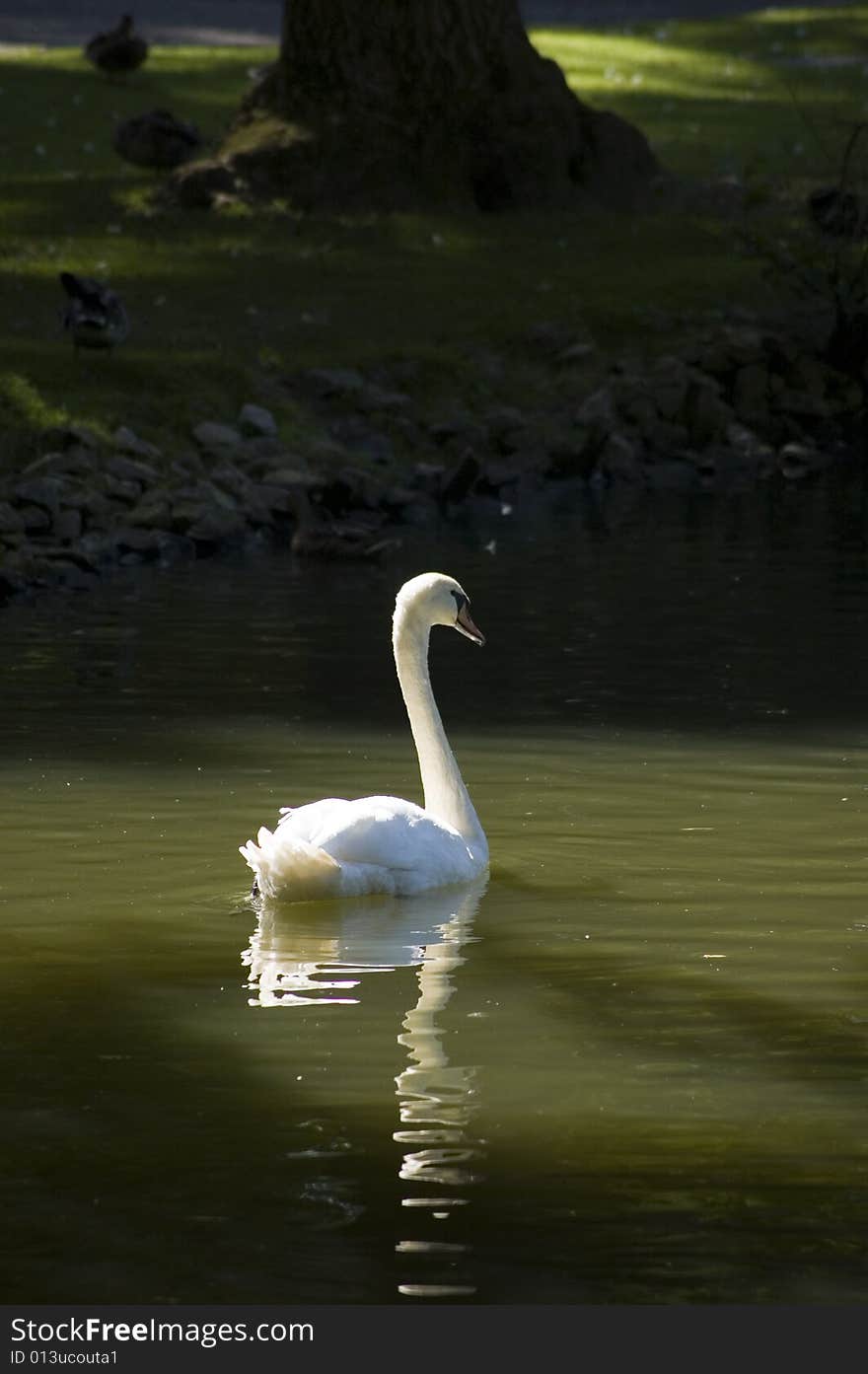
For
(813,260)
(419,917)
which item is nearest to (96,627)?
(419,917)

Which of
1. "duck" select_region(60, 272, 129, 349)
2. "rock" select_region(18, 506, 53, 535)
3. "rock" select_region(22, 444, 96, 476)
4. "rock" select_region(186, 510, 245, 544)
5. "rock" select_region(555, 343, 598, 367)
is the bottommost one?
"rock" select_region(555, 343, 598, 367)

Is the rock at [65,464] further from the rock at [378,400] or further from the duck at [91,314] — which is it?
the rock at [378,400]

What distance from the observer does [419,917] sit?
969cm

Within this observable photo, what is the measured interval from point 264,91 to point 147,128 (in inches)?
81.9

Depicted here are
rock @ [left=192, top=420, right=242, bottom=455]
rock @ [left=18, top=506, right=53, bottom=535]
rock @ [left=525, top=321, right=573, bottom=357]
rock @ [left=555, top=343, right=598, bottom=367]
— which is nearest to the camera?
rock @ [left=18, top=506, right=53, bottom=535]

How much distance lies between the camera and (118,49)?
37.8 meters

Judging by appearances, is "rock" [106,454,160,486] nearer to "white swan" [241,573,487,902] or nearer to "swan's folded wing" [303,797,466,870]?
"white swan" [241,573,487,902]

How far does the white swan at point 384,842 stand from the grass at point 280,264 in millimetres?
11090

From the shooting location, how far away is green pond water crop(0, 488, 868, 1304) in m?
6.45

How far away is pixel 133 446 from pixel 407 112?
9.91 meters

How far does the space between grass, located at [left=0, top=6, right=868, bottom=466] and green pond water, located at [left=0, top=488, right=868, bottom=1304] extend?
6681 millimetres

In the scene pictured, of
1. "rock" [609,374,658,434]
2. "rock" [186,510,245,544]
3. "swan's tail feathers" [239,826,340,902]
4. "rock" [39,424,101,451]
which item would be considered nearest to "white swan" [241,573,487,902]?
"swan's tail feathers" [239,826,340,902]

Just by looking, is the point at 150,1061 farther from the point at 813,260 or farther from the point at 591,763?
the point at 813,260

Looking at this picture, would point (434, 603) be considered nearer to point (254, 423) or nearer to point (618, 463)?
point (254, 423)
